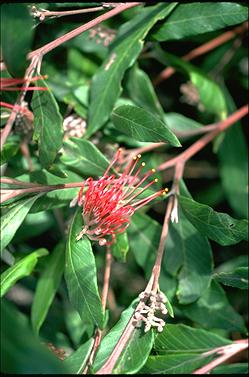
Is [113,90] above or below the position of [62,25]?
below

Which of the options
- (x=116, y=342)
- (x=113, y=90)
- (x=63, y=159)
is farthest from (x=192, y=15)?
(x=116, y=342)

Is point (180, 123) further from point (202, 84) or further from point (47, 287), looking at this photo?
point (47, 287)

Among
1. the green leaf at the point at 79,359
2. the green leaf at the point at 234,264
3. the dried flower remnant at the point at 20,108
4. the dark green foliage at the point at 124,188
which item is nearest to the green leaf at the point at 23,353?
the dark green foliage at the point at 124,188

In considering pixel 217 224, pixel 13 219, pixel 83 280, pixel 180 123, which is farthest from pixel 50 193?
pixel 180 123

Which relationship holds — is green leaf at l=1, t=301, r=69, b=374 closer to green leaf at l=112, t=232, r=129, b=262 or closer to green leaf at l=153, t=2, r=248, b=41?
green leaf at l=112, t=232, r=129, b=262

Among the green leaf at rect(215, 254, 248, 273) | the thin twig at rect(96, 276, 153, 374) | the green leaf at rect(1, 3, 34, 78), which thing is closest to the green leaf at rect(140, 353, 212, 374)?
the thin twig at rect(96, 276, 153, 374)

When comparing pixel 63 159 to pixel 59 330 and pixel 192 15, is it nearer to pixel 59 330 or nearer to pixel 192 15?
pixel 192 15

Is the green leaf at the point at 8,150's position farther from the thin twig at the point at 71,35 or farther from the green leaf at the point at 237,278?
the green leaf at the point at 237,278
